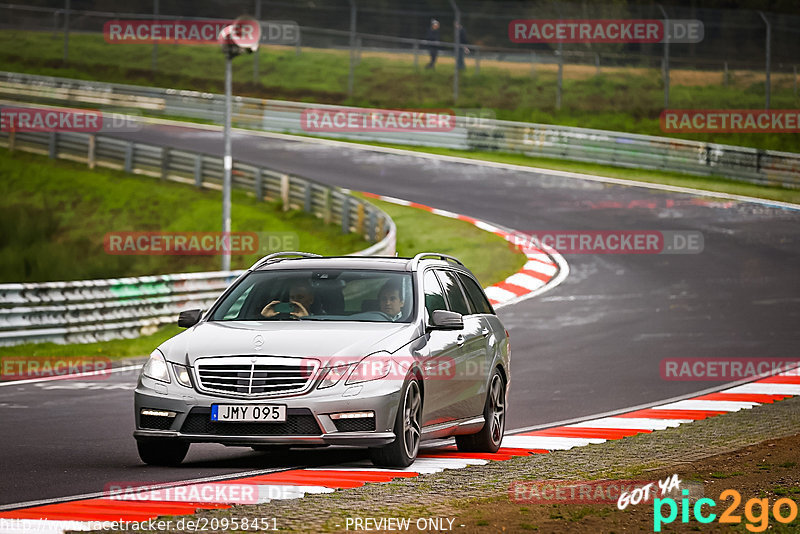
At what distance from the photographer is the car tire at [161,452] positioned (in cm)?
944

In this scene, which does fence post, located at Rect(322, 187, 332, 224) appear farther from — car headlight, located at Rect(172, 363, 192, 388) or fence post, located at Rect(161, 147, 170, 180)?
car headlight, located at Rect(172, 363, 192, 388)

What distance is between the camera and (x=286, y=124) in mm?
47625

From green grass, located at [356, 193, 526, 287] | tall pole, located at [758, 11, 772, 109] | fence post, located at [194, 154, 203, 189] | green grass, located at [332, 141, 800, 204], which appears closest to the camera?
green grass, located at [356, 193, 526, 287]

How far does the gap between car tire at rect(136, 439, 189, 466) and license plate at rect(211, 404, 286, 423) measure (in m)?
0.60

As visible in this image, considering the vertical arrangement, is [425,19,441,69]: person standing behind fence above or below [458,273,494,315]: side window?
above

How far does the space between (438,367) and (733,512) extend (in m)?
3.34

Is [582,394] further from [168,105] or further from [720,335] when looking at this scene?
[168,105]

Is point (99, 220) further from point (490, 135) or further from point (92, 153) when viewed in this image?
point (490, 135)

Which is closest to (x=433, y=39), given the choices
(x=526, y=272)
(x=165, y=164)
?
(x=165, y=164)

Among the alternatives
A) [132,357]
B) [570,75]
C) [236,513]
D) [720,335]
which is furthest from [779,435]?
[570,75]

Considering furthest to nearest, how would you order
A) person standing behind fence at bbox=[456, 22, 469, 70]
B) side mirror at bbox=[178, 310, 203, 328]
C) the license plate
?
person standing behind fence at bbox=[456, 22, 469, 70], side mirror at bbox=[178, 310, 203, 328], the license plate

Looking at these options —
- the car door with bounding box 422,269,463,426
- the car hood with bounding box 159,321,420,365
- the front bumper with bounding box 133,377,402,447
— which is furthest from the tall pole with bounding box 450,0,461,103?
the front bumper with bounding box 133,377,402,447

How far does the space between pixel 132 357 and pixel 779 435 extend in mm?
10351

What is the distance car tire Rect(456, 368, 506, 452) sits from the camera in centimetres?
1089
